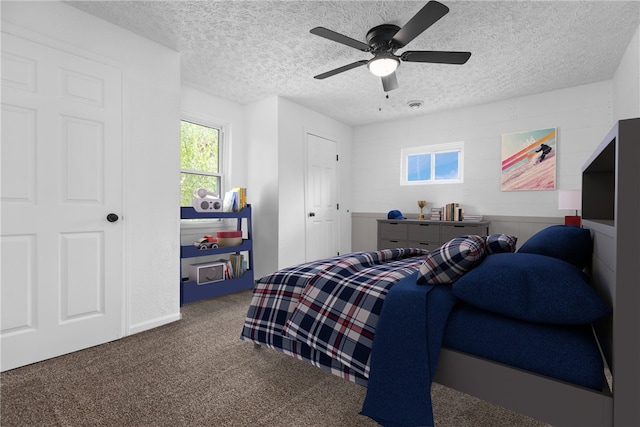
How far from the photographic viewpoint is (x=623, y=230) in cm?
89

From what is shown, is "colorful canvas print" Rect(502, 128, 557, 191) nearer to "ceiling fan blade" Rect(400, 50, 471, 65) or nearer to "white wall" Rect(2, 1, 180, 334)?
"ceiling fan blade" Rect(400, 50, 471, 65)

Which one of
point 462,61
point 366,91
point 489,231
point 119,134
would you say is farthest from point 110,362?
point 489,231

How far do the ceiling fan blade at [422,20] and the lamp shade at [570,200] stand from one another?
7.62 feet

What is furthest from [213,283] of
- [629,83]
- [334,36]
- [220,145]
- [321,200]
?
[629,83]

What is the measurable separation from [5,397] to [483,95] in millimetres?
5133

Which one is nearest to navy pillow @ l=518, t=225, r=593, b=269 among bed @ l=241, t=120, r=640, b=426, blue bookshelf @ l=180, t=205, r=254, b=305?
bed @ l=241, t=120, r=640, b=426

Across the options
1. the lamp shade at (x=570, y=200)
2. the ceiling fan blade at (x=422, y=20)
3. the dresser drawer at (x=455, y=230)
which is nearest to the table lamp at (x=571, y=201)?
the lamp shade at (x=570, y=200)

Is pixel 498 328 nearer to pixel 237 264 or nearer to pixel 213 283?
pixel 213 283

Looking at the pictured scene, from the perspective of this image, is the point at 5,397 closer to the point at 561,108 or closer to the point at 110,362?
the point at 110,362

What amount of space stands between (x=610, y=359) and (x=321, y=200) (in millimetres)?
4189

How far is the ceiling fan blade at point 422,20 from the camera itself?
6.29ft

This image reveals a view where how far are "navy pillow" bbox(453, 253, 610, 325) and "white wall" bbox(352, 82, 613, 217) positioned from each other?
134 inches

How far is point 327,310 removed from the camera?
1640 millimetres

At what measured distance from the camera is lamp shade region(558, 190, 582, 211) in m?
3.15
